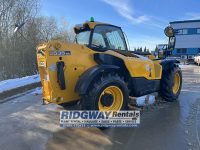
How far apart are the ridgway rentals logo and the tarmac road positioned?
0.63ft

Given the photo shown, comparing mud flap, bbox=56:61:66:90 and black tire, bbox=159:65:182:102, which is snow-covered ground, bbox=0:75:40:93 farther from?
black tire, bbox=159:65:182:102

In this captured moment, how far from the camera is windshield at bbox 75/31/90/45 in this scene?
5.95 m

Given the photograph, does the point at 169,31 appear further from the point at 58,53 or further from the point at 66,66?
the point at 58,53

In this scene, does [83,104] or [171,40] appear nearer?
[83,104]

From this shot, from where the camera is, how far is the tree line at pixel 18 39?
14.6 m

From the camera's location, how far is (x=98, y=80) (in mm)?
5344

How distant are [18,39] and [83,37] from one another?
10446 mm

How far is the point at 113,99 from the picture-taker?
568cm

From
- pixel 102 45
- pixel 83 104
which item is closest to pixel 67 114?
pixel 83 104

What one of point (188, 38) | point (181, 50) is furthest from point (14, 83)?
point (188, 38)

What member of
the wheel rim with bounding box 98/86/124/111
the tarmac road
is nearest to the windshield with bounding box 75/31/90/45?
the wheel rim with bounding box 98/86/124/111

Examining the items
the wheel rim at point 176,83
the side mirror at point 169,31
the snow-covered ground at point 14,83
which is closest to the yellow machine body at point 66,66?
the side mirror at point 169,31

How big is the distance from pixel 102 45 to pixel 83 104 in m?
1.64

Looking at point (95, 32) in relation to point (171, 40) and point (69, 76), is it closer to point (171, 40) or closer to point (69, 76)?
point (69, 76)
